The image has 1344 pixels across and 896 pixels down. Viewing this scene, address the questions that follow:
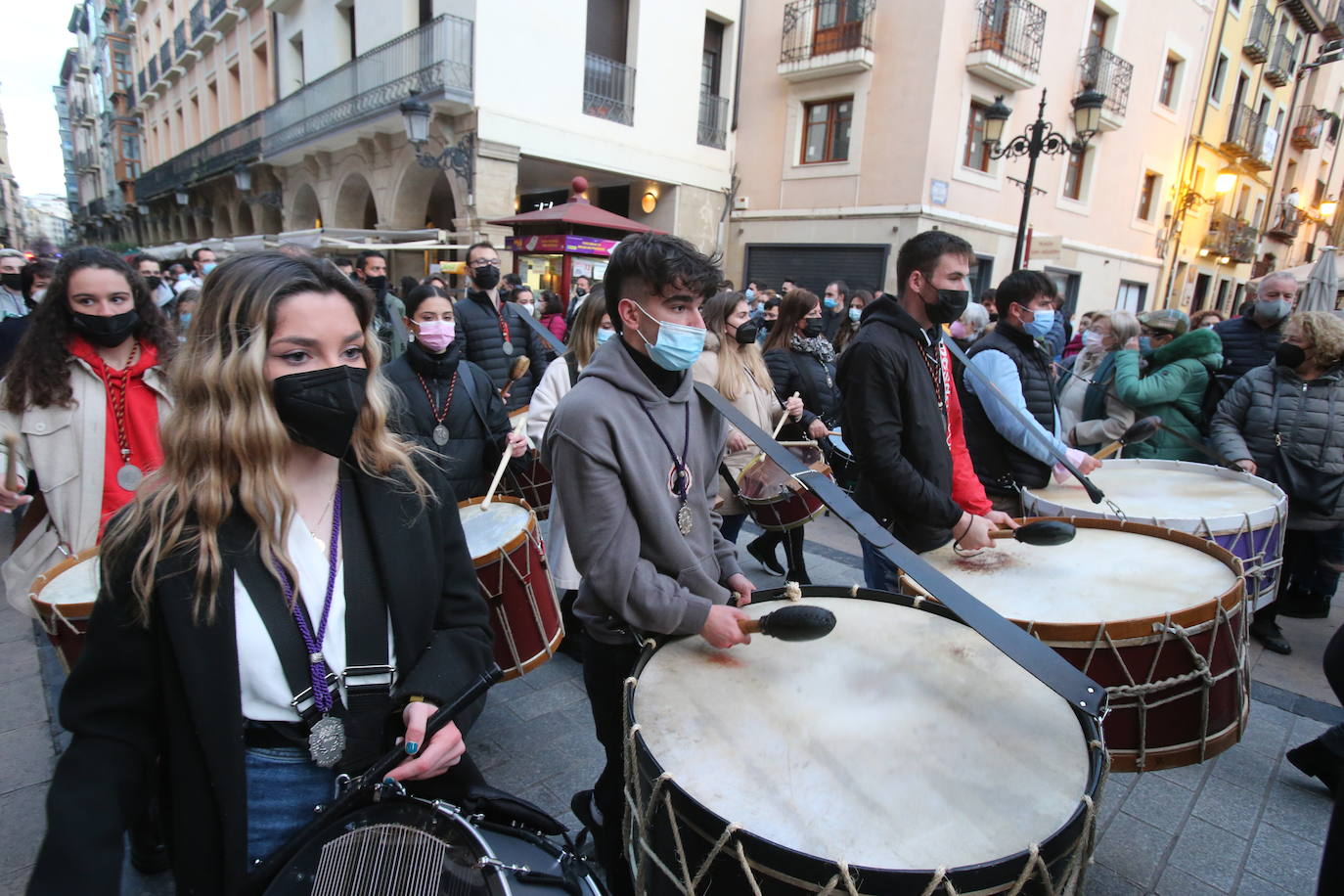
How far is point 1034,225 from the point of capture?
16.8m

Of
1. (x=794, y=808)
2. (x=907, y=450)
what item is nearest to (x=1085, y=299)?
(x=907, y=450)

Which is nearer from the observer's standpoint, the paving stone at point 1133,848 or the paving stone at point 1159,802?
the paving stone at point 1133,848

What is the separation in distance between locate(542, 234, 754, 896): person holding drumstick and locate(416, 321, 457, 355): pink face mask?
1782 millimetres

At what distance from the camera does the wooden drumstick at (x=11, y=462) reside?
7.88 ft

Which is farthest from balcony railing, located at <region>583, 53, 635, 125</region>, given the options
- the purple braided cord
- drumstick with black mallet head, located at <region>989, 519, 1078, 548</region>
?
the purple braided cord

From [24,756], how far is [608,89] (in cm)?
1458

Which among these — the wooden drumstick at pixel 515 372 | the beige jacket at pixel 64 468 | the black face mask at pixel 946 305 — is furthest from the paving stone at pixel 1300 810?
the wooden drumstick at pixel 515 372

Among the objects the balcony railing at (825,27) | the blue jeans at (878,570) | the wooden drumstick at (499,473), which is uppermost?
the balcony railing at (825,27)

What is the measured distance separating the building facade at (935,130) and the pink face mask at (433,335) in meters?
11.8

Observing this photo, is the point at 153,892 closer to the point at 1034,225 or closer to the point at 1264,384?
the point at 1264,384

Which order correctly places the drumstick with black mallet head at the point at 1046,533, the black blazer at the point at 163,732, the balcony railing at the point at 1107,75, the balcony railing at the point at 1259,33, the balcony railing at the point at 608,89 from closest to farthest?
the black blazer at the point at 163,732 → the drumstick with black mallet head at the point at 1046,533 → the balcony railing at the point at 608,89 → the balcony railing at the point at 1107,75 → the balcony railing at the point at 1259,33

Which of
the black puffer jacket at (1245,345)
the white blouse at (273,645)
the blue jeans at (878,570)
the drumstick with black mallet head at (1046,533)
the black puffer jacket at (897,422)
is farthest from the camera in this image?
the black puffer jacket at (1245,345)

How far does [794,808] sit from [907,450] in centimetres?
170

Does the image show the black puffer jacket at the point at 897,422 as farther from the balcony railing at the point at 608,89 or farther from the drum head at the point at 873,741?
the balcony railing at the point at 608,89
